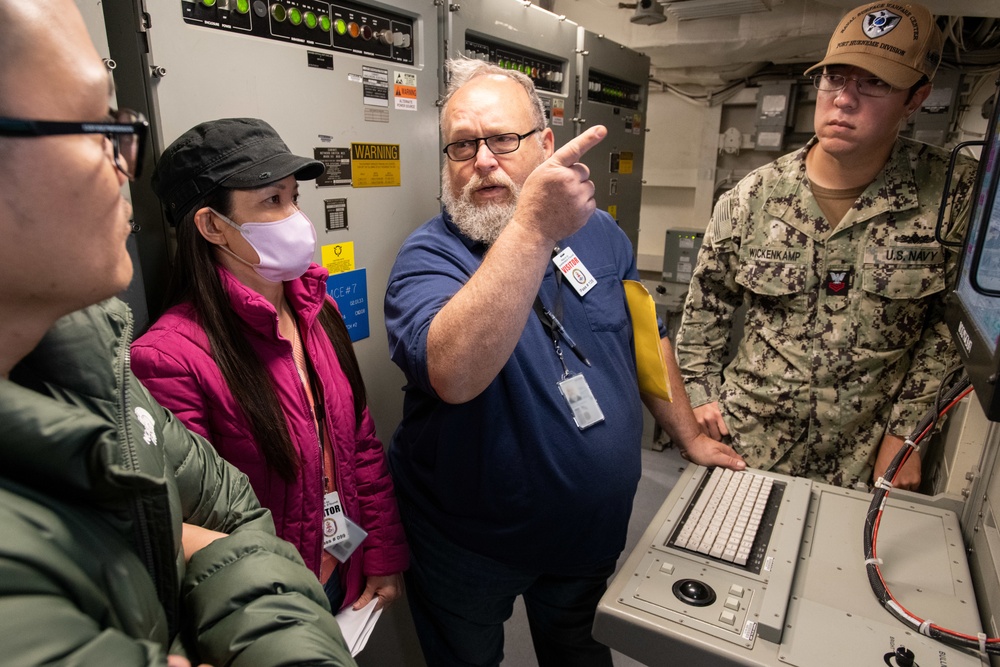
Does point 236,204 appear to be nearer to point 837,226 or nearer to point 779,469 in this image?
point 837,226

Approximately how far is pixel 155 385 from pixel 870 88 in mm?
1819

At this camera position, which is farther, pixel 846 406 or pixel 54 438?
pixel 846 406

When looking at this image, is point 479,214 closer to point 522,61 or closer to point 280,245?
point 280,245

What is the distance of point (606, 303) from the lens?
1.33 meters

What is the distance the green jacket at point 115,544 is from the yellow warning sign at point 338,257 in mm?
782

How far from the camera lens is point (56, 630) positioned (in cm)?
41

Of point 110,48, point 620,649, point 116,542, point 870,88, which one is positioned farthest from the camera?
point 870,88

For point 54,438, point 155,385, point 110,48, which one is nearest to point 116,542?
point 54,438

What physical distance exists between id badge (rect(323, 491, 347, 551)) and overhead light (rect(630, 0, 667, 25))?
3144mm

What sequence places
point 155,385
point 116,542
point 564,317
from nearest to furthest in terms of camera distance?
point 116,542
point 155,385
point 564,317

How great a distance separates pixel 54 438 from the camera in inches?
18.9

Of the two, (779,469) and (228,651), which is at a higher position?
(228,651)

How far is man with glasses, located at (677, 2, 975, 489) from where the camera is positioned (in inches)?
60.2

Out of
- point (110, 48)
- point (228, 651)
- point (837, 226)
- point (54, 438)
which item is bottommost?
point (228, 651)
